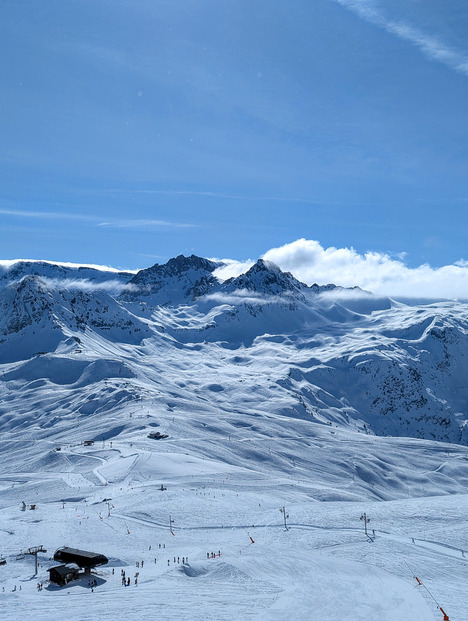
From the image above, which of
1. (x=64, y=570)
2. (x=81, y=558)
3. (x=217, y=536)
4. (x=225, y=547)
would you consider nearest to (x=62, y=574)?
(x=64, y=570)

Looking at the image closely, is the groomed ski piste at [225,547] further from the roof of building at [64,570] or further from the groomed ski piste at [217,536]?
the roof of building at [64,570]

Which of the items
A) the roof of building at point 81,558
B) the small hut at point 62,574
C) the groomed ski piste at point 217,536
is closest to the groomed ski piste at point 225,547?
the groomed ski piste at point 217,536

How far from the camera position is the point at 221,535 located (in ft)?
206

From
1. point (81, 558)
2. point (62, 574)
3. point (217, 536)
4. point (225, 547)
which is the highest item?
point (81, 558)

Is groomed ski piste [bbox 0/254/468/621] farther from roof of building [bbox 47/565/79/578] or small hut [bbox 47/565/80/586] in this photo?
roof of building [bbox 47/565/79/578]

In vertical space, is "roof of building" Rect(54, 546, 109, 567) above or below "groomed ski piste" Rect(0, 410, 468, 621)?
above

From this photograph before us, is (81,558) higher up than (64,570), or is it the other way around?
(81,558)

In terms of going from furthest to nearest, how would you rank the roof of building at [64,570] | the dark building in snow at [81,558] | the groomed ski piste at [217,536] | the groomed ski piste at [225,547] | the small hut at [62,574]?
the dark building in snow at [81,558], the roof of building at [64,570], the small hut at [62,574], the groomed ski piste at [217,536], the groomed ski piste at [225,547]

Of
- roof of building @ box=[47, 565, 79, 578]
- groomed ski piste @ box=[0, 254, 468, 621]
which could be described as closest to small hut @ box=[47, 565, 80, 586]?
roof of building @ box=[47, 565, 79, 578]

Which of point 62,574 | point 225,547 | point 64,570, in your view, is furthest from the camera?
point 225,547

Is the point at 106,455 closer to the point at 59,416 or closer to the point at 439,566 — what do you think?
the point at 59,416

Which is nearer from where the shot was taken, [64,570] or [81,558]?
[64,570]

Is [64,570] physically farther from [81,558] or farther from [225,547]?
[225,547]

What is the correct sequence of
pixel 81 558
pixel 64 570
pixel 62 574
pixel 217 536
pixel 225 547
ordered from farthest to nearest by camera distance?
pixel 217 536 < pixel 225 547 < pixel 81 558 < pixel 64 570 < pixel 62 574
